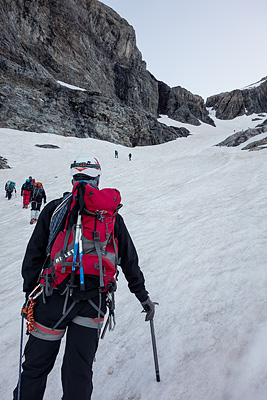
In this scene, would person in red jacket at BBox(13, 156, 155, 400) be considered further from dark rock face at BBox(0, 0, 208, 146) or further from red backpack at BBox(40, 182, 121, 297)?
dark rock face at BBox(0, 0, 208, 146)

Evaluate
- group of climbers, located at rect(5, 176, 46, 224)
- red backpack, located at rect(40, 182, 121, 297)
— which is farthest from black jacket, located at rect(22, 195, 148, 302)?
group of climbers, located at rect(5, 176, 46, 224)

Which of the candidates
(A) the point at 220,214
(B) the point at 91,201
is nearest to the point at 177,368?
(B) the point at 91,201

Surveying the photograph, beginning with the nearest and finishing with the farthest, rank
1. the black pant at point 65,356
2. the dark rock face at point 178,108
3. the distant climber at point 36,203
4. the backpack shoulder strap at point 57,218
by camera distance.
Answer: the black pant at point 65,356 → the backpack shoulder strap at point 57,218 → the distant climber at point 36,203 → the dark rock face at point 178,108

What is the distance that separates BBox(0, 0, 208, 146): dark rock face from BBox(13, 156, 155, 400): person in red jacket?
3513 centimetres

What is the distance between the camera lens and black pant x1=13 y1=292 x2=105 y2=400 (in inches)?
67.5

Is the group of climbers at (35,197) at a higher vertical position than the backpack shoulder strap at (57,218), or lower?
lower

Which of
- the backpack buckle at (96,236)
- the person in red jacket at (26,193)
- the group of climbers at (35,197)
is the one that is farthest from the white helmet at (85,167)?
the person in red jacket at (26,193)

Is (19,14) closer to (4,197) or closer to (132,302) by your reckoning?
(4,197)

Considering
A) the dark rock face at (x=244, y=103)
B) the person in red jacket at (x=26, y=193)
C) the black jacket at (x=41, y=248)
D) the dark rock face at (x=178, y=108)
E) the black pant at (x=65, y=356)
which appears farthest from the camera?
the dark rock face at (x=244, y=103)

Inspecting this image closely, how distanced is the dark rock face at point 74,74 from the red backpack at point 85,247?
35362 mm

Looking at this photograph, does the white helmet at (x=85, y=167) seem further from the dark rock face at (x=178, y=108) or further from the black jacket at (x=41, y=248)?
the dark rock face at (x=178, y=108)

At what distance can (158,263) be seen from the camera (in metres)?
5.05

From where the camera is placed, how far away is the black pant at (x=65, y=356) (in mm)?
1714

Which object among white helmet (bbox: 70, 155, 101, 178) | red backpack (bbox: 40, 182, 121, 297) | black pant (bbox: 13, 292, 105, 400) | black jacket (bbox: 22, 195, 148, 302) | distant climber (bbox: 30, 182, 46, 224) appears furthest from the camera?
distant climber (bbox: 30, 182, 46, 224)
